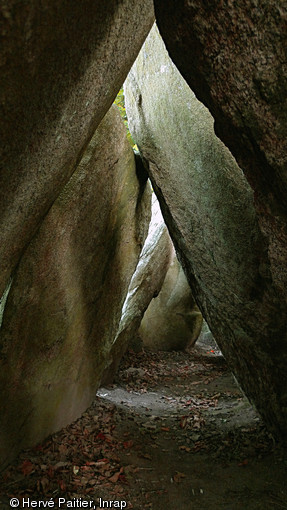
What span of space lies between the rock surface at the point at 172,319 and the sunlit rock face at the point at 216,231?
582cm

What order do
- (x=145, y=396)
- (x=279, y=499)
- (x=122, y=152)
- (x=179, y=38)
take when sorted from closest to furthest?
(x=179, y=38) → (x=279, y=499) → (x=122, y=152) → (x=145, y=396)

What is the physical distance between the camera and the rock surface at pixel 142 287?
7732 millimetres

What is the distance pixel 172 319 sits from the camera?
11.7 meters

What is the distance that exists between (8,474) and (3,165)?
9.39 ft

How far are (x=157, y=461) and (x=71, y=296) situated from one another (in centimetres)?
196

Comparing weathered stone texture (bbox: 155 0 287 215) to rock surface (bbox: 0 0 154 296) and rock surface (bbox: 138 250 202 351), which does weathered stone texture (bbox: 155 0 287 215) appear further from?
rock surface (bbox: 138 250 202 351)

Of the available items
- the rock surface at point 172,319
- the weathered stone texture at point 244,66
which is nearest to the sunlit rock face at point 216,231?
the weathered stone texture at point 244,66

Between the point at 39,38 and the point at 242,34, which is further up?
the point at 242,34

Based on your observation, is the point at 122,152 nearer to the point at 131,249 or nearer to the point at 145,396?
the point at 131,249

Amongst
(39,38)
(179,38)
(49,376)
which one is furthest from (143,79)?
(39,38)

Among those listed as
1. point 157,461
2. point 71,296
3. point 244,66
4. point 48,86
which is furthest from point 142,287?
point 48,86

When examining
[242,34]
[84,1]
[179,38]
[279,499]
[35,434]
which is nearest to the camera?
[84,1]

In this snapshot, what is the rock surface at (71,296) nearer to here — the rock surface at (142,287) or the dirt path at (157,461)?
the dirt path at (157,461)

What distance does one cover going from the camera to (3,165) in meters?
1.94
